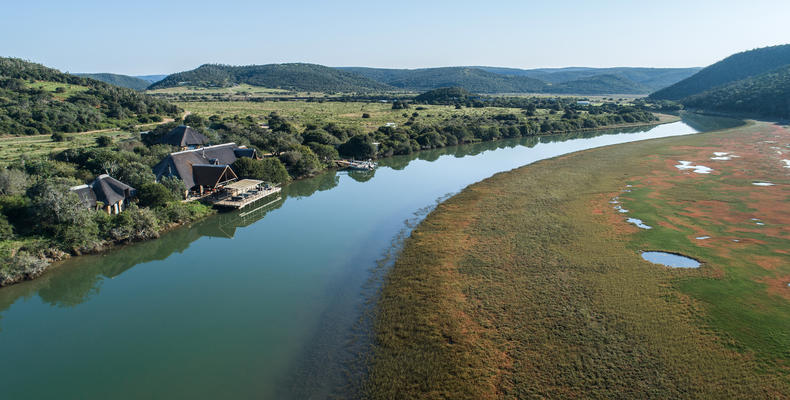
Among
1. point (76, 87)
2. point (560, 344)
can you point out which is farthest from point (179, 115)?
point (560, 344)

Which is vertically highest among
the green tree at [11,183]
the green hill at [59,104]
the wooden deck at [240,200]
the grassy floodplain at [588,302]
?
the green hill at [59,104]

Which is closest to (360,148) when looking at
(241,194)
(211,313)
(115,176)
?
(241,194)

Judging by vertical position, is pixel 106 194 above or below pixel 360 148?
below

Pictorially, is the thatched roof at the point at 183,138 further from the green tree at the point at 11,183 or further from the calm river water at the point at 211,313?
the green tree at the point at 11,183

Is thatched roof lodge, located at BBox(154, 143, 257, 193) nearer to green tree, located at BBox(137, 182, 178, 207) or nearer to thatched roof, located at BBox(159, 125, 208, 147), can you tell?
green tree, located at BBox(137, 182, 178, 207)

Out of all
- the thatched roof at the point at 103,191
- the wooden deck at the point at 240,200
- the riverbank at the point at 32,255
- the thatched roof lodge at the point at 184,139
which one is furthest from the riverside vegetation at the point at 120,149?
the thatched roof lodge at the point at 184,139

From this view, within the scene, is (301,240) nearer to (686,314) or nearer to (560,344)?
(560,344)

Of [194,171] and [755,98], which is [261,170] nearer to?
[194,171]
